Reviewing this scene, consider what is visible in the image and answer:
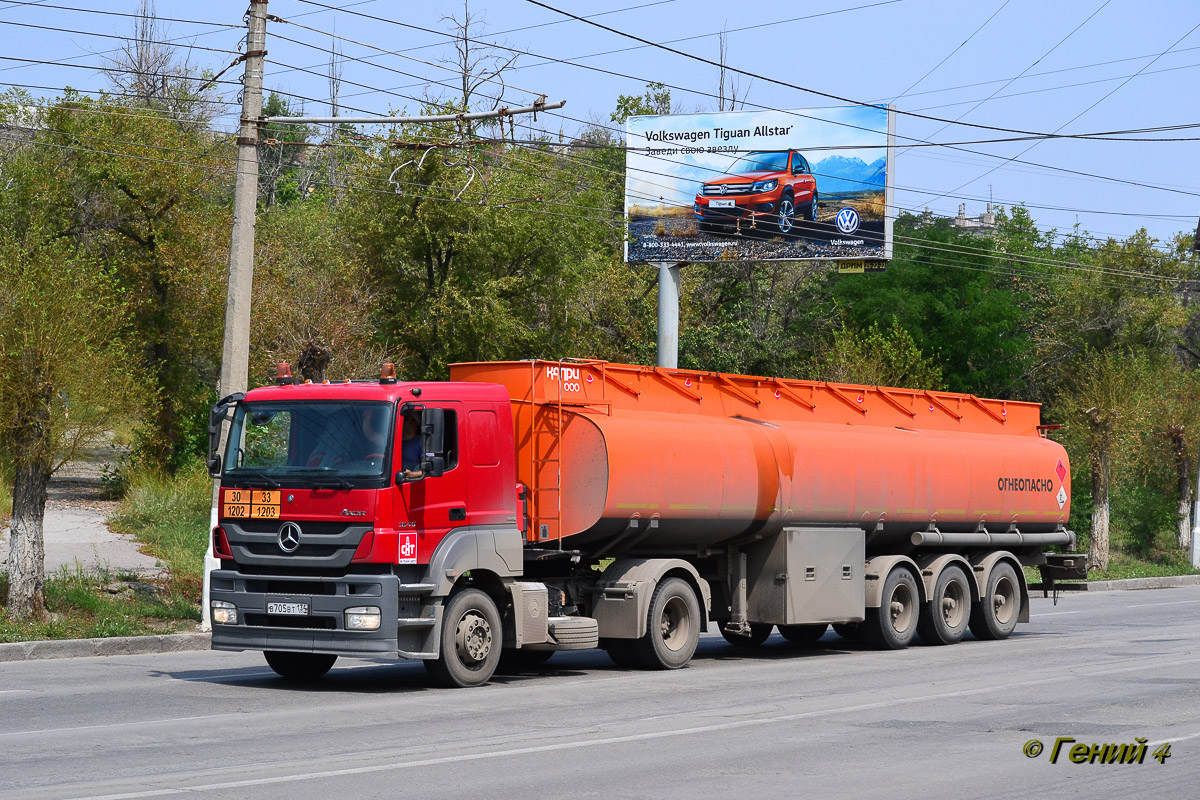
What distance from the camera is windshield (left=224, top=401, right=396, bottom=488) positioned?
42.5 ft

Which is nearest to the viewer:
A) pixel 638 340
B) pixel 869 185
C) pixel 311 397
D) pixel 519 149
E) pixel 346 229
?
pixel 311 397

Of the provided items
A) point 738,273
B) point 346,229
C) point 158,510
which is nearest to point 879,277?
point 738,273

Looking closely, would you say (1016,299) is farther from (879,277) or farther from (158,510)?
(158,510)

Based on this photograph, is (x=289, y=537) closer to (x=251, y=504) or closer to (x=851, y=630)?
(x=251, y=504)

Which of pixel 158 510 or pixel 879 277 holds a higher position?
pixel 879 277

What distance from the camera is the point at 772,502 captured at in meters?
16.4

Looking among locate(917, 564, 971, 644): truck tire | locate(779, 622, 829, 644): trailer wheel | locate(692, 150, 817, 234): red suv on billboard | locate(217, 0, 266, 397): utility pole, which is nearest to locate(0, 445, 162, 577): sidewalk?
locate(217, 0, 266, 397): utility pole

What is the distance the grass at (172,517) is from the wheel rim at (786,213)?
1482cm

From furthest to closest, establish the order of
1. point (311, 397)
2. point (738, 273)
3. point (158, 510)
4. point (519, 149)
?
point (738, 273) → point (519, 149) → point (158, 510) → point (311, 397)

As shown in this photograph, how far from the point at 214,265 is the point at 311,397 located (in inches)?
716

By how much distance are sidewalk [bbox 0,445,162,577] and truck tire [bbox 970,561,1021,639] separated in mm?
12506

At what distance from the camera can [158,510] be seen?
25.2 m

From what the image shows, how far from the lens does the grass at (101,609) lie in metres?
17.1

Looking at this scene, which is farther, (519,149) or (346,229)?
(519,149)
